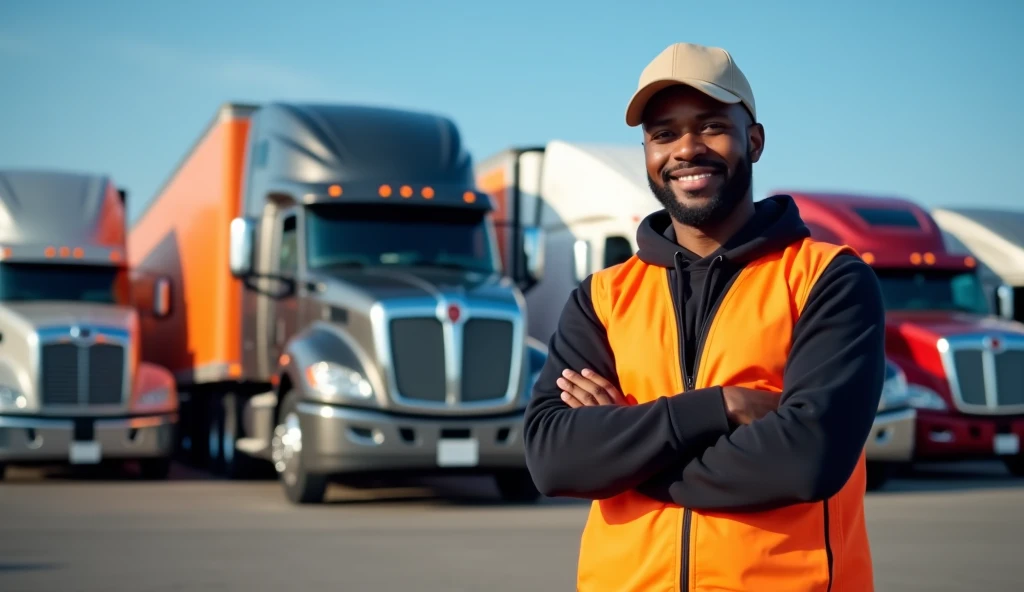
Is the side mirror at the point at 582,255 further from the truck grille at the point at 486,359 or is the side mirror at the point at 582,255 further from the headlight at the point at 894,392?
the headlight at the point at 894,392

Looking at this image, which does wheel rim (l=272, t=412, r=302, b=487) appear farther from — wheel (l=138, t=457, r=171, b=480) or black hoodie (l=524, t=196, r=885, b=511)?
black hoodie (l=524, t=196, r=885, b=511)

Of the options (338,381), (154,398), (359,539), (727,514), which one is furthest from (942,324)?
(727,514)

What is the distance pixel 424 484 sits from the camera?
17.1 m

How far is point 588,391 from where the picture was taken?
339cm

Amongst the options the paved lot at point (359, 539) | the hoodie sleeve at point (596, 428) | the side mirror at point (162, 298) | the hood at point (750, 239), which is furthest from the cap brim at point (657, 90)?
the side mirror at point (162, 298)

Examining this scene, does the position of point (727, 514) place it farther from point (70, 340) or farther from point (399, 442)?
point (70, 340)

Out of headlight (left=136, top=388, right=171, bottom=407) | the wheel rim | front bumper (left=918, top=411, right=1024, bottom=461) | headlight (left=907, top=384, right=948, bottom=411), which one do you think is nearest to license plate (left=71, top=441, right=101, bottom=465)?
headlight (left=136, top=388, right=171, bottom=407)

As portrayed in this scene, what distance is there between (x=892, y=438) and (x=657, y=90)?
41.1ft

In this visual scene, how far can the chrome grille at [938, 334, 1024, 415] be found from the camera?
53.9 ft

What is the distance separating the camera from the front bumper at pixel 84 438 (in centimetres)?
1594

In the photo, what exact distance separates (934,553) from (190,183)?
1153cm

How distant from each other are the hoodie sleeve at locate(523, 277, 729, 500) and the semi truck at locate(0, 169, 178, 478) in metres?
13.5

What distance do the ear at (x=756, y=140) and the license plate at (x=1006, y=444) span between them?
14.0 meters

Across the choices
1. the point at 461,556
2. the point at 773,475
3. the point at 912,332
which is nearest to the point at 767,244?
the point at 773,475
